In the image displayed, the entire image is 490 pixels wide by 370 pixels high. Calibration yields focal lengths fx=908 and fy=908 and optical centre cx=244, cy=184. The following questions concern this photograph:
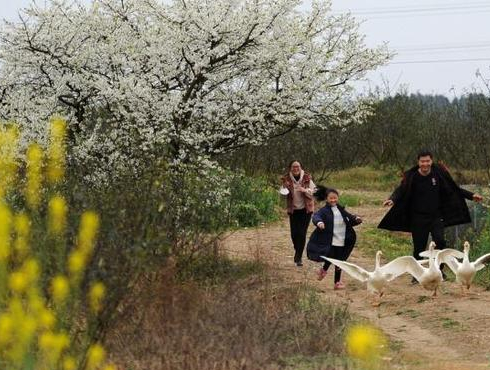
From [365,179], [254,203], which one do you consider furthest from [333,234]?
[365,179]

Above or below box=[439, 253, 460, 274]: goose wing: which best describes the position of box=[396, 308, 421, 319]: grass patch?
below

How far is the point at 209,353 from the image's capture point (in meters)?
5.64

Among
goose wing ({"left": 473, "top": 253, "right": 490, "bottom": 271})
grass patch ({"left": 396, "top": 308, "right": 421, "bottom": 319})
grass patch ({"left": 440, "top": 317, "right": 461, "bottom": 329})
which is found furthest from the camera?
goose wing ({"left": 473, "top": 253, "right": 490, "bottom": 271})

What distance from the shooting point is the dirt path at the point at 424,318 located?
7.39 metres

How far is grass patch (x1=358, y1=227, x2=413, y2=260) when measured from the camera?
1478 centimetres

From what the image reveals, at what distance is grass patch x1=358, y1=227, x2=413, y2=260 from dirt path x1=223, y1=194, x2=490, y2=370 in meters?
1.90

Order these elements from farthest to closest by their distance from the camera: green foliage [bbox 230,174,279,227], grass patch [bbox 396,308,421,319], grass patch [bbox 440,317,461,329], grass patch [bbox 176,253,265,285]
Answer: green foliage [bbox 230,174,279,227] → grass patch [bbox 396,308,421,319] → grass patch [bbox 176,253,265,285] → grass patch [bbox 440,317,461,329]

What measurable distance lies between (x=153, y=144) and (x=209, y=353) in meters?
5.80

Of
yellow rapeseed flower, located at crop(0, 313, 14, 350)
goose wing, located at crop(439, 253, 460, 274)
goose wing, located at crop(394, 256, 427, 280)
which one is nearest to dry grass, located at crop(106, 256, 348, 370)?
yellow rapeseed flower, located at crop(0, 313, 14, 350)

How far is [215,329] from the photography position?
20.4 feet

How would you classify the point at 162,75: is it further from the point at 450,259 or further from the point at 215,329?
the point at 215,329

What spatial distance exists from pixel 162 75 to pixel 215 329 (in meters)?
6.08

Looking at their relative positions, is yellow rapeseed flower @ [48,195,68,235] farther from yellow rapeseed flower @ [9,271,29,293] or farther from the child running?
the child running

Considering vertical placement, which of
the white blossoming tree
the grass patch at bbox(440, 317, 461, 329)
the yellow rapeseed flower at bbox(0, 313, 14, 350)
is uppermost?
the white blossoming tree
